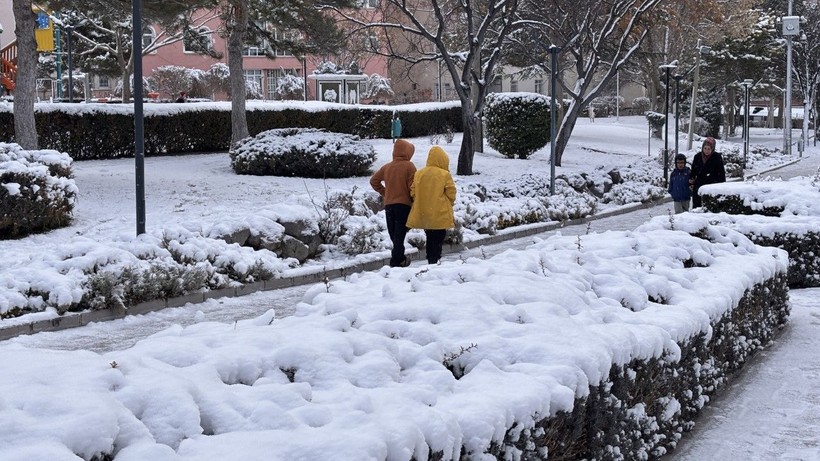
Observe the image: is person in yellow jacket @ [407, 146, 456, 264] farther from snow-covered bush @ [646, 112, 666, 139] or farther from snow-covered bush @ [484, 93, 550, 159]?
snow-covered bush @ [646, 112, 666, 139]

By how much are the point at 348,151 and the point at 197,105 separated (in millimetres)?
6062

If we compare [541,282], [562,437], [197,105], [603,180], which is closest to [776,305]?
[541,282]

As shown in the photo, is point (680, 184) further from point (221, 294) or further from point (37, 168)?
point (37, 168)

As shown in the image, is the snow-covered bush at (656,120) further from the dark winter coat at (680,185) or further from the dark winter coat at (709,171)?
the dark winter coat at (709,171)

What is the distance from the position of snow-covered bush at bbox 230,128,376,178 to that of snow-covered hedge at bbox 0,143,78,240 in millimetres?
7167

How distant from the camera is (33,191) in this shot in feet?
47.8

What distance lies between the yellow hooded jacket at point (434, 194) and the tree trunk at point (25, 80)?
36.2 ft

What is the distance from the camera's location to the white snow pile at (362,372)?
10.7ft

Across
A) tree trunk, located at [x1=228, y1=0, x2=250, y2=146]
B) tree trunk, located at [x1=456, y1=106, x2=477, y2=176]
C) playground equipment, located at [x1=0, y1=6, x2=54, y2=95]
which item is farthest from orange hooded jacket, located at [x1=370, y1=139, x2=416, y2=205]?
playground equipment, located at [x1=0, y1=6, x2=54, y2=95]

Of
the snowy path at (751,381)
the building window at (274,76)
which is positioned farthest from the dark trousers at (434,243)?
the building window at (274,76)

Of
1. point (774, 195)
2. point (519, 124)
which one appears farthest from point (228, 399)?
point (519, 124)

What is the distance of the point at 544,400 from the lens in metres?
4.24

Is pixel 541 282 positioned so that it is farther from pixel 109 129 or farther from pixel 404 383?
pixel 109 129

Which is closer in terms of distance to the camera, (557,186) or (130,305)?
(130,305)
